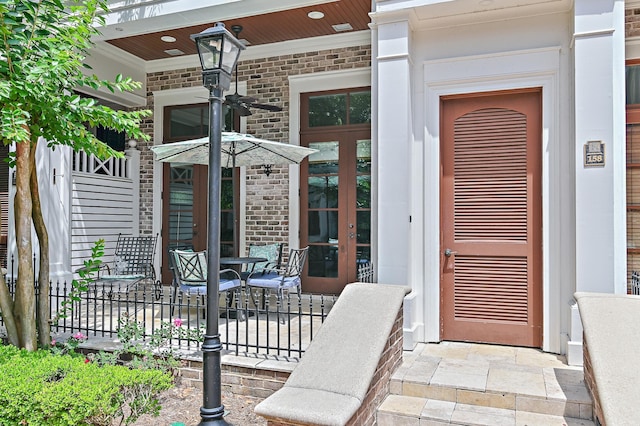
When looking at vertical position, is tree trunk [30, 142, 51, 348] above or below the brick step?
above

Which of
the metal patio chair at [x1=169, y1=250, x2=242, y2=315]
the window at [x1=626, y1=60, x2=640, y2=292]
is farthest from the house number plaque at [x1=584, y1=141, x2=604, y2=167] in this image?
the metal patio chair at [x1=169, y1=250, x2=242, y2=315]

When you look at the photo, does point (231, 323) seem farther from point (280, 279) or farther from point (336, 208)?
point (336, 208)

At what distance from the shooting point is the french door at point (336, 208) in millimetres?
6746

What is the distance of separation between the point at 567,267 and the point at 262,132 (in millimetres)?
4576

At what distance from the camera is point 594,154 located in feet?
12.1

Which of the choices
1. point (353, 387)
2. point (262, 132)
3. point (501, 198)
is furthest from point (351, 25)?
point (353, 387)

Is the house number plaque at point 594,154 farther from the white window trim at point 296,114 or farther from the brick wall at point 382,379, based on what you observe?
the white window trim at point 296,114

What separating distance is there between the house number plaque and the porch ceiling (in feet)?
9.77

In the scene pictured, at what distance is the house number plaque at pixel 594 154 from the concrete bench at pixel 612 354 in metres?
1.02

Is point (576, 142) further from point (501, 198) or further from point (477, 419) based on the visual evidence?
point (477, 419)

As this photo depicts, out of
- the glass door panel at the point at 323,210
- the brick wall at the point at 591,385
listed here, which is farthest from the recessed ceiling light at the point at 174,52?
the brick wall at the point at 591,385

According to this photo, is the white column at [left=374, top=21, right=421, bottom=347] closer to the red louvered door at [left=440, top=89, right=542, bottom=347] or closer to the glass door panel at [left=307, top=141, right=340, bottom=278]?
the red louvered door at [left=440, top=89, right=542, bottom=347]

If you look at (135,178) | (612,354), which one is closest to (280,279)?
(612,354)

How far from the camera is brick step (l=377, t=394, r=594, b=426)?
3.06 metres
